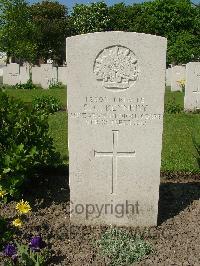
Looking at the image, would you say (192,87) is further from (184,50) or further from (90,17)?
(90,17)

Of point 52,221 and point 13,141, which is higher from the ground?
point 13,141

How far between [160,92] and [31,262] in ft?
6.32

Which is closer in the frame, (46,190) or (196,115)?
(46,190)

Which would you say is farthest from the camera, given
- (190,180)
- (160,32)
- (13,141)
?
(160,32)

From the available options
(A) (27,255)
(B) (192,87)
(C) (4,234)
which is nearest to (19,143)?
(C) (4,234)

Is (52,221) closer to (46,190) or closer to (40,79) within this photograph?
(46,190)

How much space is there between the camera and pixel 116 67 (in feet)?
13.0

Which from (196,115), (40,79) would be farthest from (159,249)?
(40,79)

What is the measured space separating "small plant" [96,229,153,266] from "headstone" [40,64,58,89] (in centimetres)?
1961

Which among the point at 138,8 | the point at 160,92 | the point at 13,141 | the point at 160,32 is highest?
the point at 138,8

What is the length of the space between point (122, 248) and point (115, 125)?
3.84 ft

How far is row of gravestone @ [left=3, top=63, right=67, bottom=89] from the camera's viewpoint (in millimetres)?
23391

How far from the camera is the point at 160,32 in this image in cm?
4506

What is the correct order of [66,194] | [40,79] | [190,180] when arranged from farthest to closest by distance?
[40,79], [190,180], [66,194]
